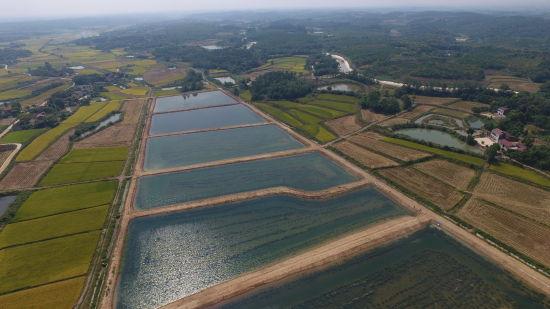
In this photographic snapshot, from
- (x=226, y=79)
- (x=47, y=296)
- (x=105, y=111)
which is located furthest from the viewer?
(x=226, y=79)

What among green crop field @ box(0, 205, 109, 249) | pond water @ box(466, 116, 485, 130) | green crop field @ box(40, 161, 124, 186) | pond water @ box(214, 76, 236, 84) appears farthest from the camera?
pond water @ box(214, 76, 236, 84)

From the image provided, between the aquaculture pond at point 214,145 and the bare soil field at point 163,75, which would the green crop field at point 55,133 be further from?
the bare soil field at point 163,75

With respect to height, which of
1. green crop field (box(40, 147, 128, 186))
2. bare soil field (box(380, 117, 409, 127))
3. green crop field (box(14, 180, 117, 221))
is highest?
green crop field (box(14, 180, 117, 221))

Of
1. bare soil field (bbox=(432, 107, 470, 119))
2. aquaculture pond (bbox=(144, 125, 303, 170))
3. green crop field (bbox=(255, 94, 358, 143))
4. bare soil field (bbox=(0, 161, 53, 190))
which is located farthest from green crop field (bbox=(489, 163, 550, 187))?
bare soil field (bbox=(0, 161, 53, 190))

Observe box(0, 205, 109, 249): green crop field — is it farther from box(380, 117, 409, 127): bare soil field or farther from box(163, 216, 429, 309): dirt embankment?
box(380, 117, 409, 127): bare soil field

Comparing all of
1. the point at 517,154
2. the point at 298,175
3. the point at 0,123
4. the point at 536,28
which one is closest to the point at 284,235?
the point at 298,175

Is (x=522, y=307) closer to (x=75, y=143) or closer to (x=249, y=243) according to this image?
(x=249, y=243)

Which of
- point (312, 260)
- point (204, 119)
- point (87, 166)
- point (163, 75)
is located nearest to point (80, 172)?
point (87, 166)

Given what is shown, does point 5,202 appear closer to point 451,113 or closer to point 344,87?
point 451,113
